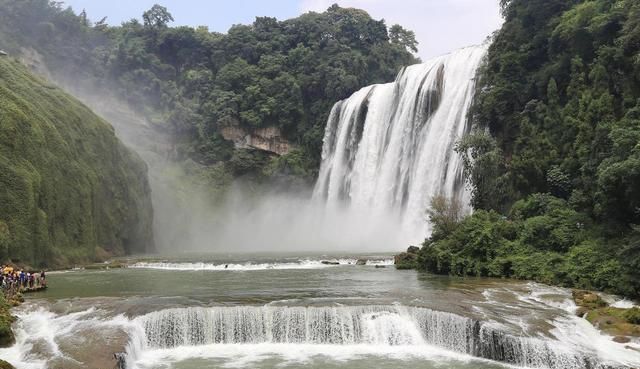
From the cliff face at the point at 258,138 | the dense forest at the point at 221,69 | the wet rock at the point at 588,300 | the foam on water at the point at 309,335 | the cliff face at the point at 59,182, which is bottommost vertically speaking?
the foam on water at the point at 309,335

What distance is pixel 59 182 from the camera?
36625mm

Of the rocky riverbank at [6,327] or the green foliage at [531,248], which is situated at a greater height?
the green foliage at [531,248]

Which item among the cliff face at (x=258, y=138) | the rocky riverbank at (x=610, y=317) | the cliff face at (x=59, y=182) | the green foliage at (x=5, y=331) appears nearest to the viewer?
the green foliage at (x=5, y=331)

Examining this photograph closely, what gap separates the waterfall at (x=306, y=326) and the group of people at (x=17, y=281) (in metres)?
7.19

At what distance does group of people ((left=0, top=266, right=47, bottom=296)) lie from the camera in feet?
75.3

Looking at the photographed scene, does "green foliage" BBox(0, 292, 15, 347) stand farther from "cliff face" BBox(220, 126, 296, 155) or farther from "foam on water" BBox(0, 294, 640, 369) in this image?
"cliff face" BBox(220, 126, 296, 155)

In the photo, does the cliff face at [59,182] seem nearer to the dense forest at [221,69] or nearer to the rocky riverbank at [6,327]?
the rocky riverbank at [6,327]

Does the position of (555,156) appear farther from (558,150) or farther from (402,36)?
(402,36)

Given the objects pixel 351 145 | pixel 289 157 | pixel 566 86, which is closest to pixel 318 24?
pixel 289 157

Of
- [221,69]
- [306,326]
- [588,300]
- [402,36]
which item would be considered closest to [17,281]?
[306,326]

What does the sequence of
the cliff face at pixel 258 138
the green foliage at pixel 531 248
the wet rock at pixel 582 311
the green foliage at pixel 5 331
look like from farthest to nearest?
the cliff face at pixel 258 138, the green foliage at pixel 531 248, the wet rock at pixel 582 311, the green foliage at pixel 5 331

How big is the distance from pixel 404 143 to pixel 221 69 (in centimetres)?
3975

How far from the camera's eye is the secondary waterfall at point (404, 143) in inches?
1743

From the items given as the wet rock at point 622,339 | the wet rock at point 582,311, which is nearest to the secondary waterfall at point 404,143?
the wet rock at point 582,311
